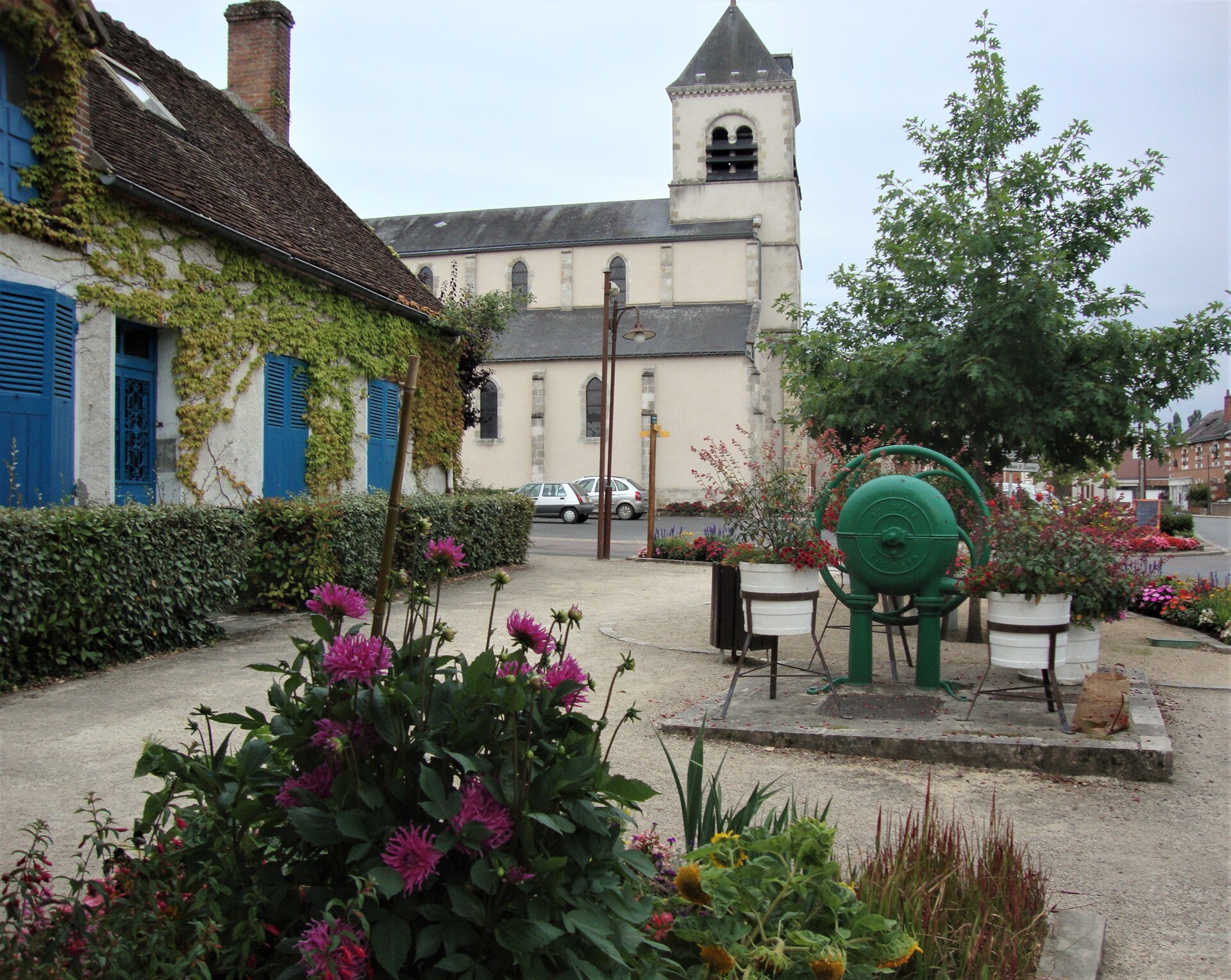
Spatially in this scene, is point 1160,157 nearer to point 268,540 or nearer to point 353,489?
point 268,540

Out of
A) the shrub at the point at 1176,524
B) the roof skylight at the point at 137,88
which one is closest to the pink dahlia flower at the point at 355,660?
the roof skylight at the point at 137,88

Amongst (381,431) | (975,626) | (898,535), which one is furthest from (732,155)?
(898,535)

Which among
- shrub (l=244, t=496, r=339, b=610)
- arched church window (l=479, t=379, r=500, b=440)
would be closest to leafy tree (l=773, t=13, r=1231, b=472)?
shrub (l=244, t=496, r=339, b=610)

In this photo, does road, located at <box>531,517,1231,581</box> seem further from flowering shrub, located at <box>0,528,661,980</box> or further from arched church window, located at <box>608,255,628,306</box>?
arched church window, located at <box>608,255,628,306</box>

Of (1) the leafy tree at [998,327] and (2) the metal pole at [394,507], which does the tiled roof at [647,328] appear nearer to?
(1) the leafy tree at [998,327]

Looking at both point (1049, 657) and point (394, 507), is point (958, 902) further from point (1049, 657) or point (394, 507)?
point (1049, 657)

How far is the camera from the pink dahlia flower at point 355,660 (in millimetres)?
1950

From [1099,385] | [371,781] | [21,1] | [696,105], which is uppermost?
[696,105]

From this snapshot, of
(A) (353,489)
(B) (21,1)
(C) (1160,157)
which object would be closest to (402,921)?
(B) (21,1)

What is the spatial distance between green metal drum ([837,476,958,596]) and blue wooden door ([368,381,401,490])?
948 centimetres

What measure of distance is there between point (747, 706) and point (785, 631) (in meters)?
0.59

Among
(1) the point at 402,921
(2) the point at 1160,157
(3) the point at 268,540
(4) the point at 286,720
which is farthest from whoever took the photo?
(3) the point at 268,540

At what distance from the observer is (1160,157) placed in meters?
9.28

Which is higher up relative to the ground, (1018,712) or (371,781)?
(371,781)
